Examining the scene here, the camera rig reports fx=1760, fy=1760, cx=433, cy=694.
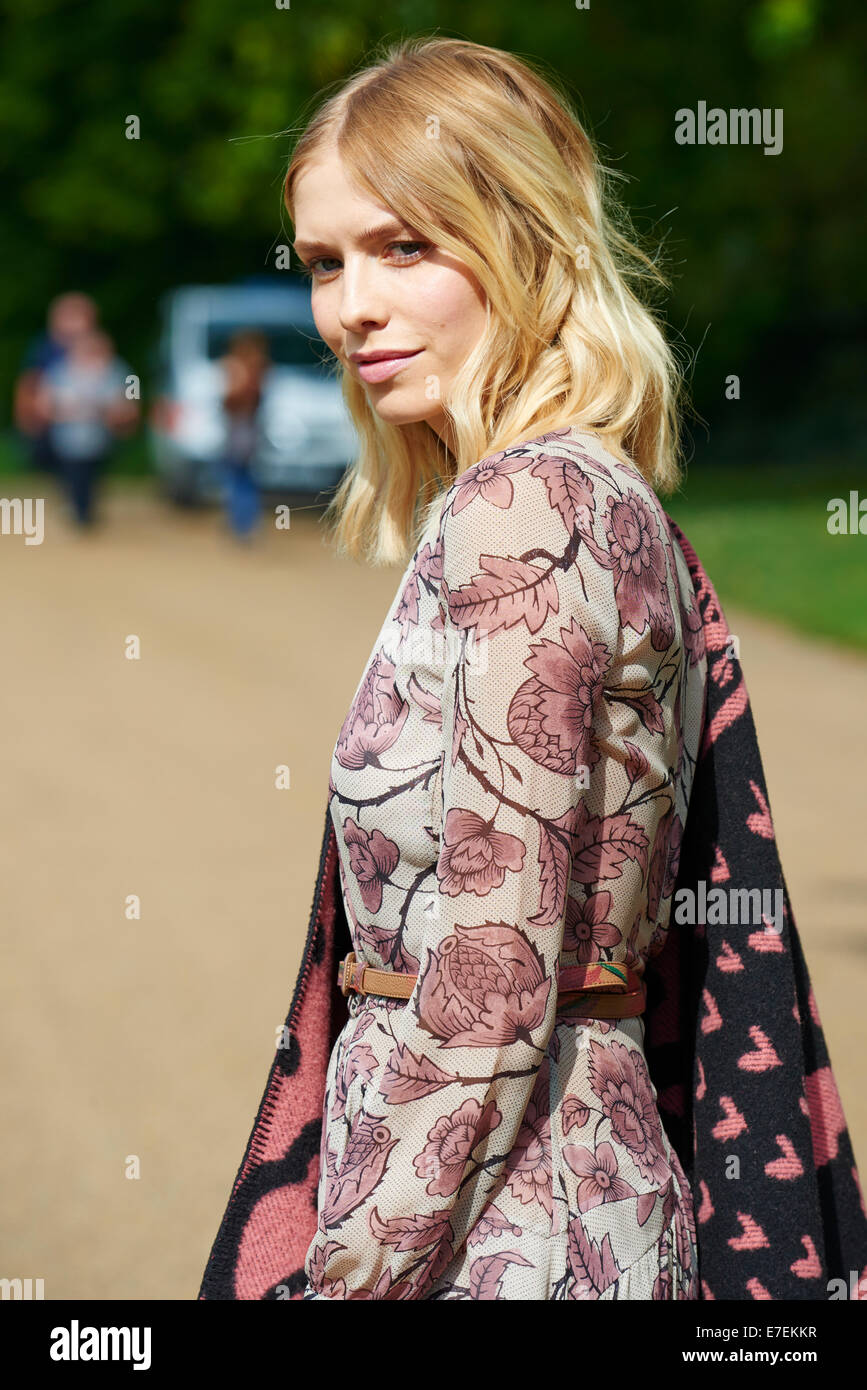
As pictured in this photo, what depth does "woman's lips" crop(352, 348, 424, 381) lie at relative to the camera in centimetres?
195

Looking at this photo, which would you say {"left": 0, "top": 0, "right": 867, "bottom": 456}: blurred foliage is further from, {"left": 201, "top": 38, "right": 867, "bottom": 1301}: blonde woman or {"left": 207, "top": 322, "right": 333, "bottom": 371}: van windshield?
{"left": 201, "top": 38, "right": 867, "bottom": 1301}: blonde woman

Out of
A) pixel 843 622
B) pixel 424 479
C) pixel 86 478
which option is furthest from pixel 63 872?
pixel 86 478

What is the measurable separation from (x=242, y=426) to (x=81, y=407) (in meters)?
1.58

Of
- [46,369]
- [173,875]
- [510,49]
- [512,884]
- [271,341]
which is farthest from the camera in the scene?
[510,49]

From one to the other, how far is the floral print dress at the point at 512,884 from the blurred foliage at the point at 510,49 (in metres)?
22.3

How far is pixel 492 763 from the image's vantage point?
162 centimetres

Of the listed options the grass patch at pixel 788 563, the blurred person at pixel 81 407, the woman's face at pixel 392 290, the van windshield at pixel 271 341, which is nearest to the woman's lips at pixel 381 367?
the woman's face at pixel 392 290

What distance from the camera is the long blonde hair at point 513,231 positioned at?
6.08ft

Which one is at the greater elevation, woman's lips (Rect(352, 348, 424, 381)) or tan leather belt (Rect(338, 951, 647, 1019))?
woman's lips (Rect(352, 348, 424, 381))

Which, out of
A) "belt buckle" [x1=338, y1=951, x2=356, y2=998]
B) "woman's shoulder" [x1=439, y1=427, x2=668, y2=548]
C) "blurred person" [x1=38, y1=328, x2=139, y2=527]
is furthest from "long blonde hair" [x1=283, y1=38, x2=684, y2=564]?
"blurred person" [x1=38, y1=328, x2=139, y2=527]

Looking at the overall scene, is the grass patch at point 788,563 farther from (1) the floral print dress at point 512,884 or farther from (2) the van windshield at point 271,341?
(1) the floral print dress at point 512,884

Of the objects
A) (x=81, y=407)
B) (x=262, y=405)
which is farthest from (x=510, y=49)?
(x=81, y=407)

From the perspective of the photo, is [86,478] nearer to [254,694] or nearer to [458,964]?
[254,694]

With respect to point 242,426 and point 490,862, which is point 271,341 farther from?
point 490,862
